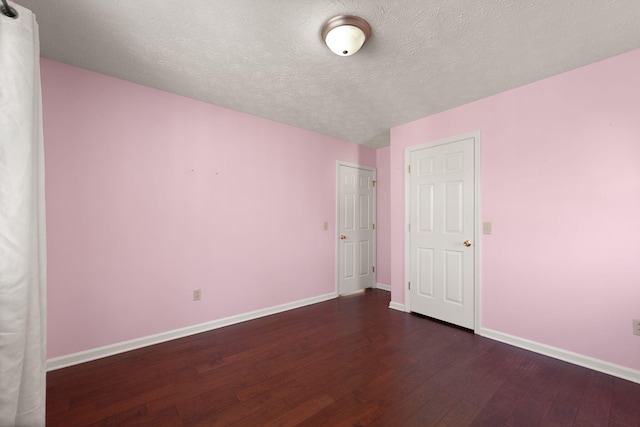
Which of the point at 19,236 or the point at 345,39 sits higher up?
the point at 345,39

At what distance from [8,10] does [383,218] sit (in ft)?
13.7

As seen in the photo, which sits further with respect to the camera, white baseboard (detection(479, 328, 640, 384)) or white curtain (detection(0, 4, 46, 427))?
white baseboard (detection(479, 328, 640, 384))

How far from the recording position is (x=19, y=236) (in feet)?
3.48

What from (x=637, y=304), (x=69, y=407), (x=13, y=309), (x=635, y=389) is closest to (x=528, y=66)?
(x=637, y=304)

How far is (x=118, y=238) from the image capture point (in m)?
2.28

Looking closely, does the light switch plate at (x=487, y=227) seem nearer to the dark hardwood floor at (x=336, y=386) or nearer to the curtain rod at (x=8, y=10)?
the dark hardwood floor at (x=336, y=386)

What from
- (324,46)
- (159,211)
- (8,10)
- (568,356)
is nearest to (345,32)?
(324,46)

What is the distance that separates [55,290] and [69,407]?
902 millimetres

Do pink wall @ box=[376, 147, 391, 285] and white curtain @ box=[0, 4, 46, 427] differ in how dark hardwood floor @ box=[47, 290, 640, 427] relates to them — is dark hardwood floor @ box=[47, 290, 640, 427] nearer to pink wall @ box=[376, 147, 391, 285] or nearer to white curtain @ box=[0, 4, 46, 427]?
white curtain @ box=[0, 4, 46, 427]

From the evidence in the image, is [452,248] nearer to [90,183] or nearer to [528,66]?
[528,66]

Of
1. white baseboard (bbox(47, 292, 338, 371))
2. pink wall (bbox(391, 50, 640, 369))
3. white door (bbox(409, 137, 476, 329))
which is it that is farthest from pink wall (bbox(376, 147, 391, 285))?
pink wall (bbox(391, 50, 640, 369))

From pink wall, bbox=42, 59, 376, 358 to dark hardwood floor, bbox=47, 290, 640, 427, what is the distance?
421mm

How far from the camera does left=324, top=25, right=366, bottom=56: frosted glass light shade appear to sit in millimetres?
1610

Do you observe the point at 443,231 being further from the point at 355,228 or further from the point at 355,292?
the point at 355,292
